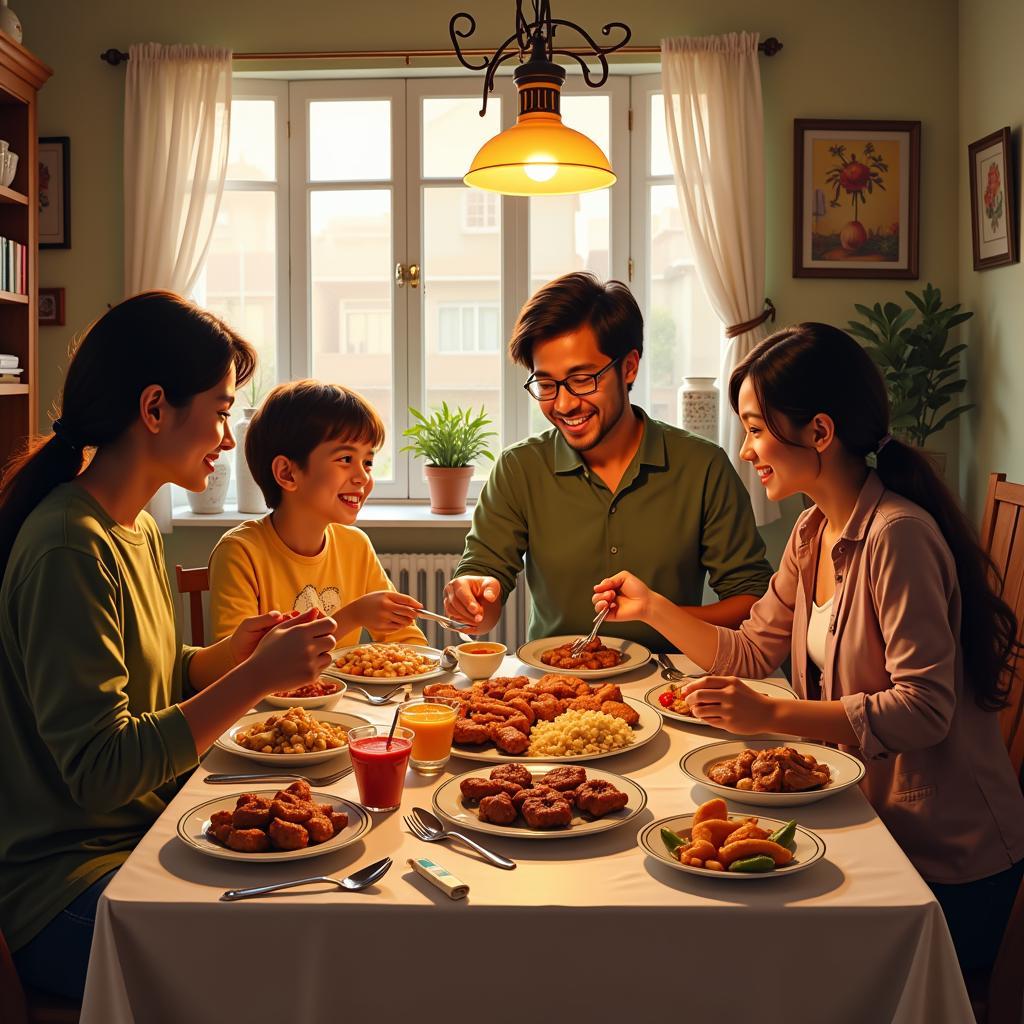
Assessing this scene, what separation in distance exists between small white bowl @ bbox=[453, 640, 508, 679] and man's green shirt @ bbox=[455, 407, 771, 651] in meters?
0.53

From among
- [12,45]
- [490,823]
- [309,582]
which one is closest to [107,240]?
[12,45]

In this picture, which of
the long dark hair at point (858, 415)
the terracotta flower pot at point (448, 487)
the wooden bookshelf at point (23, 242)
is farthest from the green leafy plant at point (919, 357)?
the wooden bookshelf at point (23, 242)

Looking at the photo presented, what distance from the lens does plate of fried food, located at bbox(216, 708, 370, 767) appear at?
4.96ft

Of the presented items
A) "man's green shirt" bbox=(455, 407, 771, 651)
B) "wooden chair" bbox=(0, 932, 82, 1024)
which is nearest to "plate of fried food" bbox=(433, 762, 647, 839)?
"wooden chair" bbox=(0, 932, 82, 1024)

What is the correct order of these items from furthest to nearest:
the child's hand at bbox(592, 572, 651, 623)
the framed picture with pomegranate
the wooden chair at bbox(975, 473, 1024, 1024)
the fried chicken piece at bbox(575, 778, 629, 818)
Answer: the framed picture with pomegranate → the child's hand at bbox(592, 572, 651, 623) → the wooden chair at bbox(975, 473, 1024, 1024) → the fried chicken piece at bbox(575, 778, 629, 818)

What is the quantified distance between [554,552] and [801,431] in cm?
84

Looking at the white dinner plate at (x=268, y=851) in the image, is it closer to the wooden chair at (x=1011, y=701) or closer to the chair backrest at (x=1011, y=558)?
the wooden chair at (x=1011, y=701)

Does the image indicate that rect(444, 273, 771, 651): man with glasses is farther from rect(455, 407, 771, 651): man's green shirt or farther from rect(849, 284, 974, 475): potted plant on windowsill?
rect(849, 284, 974, 475): potted plant on windowsill

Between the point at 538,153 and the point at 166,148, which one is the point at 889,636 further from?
the point at 166,148

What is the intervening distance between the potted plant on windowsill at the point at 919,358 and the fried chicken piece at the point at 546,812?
2730 millimetres

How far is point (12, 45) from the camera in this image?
3617mm

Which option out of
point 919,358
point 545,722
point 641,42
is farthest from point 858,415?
point 641,42

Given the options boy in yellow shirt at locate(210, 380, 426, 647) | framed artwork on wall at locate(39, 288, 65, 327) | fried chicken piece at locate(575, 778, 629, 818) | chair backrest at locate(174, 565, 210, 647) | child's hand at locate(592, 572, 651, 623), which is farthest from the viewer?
framed artwork on wall at locate(39, 288, 65, 327)

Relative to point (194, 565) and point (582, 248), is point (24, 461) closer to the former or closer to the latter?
point (194, 565)
